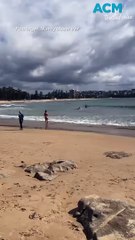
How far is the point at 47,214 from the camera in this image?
598 centimetres

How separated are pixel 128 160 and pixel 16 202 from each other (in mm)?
5554

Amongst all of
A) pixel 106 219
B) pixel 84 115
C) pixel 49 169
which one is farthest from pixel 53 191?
pixel 84 115

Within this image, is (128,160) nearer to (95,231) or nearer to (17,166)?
(17,166)

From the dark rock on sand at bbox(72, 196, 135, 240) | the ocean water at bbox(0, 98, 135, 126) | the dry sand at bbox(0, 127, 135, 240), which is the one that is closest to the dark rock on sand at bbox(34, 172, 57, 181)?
the dry sand at bbox(0, 127, 135, 240)

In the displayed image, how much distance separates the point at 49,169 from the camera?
8.97m

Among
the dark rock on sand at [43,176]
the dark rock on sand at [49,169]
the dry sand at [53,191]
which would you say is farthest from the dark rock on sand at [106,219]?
the dark rock on sand at [49,169]

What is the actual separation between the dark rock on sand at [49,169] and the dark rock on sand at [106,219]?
2.54 m

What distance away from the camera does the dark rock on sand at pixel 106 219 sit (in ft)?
16.1

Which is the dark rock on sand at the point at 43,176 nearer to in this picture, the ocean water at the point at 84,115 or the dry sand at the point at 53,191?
the dry sand at the point at 53,191

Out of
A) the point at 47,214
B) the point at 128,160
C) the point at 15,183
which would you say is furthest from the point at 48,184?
the point at 128,160

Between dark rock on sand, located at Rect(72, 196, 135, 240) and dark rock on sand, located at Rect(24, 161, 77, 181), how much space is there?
2.54 meters

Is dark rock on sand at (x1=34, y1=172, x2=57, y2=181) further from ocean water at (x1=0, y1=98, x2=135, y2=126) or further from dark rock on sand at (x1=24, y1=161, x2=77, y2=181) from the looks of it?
ocean water at (x1=0, y1=98, x2=135, y2=126)

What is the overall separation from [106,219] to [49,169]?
3.92 m

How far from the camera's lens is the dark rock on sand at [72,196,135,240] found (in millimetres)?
4918
